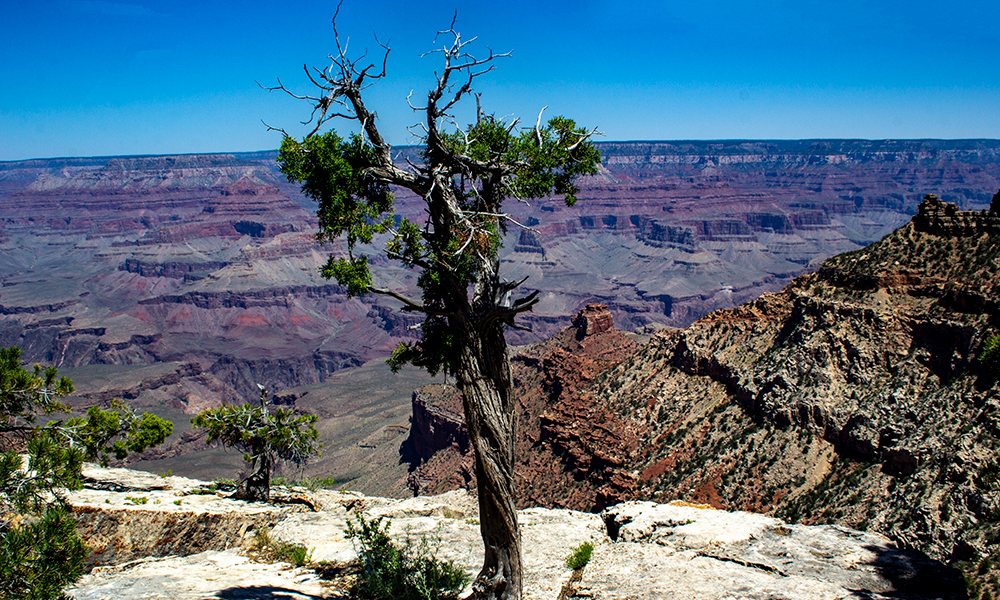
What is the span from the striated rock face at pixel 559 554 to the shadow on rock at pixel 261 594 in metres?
0.04

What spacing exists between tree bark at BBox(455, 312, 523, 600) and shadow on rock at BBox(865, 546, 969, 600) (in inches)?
294

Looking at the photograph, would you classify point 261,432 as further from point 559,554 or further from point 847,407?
point 847,407

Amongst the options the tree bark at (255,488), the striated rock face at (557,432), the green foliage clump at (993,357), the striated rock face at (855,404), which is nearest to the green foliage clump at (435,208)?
the tree bark at (255,488)

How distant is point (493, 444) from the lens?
1121 centimetres

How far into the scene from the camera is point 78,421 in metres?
21.5

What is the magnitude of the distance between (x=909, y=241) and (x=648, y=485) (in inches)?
830

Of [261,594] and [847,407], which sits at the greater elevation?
[261,594]

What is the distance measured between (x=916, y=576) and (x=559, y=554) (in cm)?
754

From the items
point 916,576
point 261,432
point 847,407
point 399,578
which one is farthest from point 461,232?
point 847,407

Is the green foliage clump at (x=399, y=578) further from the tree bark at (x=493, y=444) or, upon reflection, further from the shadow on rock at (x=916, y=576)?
the shadow on rock at (x=916, y=576)

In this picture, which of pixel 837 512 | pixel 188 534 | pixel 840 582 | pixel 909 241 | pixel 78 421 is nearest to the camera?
pixel 840 582

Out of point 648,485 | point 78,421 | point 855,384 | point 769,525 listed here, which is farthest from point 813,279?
point 78,421

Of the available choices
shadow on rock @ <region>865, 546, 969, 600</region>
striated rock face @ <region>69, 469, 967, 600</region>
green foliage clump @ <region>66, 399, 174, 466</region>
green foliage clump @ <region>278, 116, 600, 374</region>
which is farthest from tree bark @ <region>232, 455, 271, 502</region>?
shadow on rock @ <region>865, 546, 969, 600</region>

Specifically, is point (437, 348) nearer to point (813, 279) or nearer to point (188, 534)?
point (188, 534)
